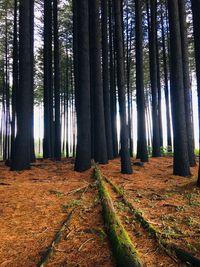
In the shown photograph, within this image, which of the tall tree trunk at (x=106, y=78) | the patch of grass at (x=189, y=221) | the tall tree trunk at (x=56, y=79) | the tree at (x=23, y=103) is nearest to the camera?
the patch of grass at (x=189, y=221)

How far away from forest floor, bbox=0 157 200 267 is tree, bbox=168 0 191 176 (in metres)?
2.44

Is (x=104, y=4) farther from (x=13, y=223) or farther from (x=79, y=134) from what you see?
(x=13, y=223)

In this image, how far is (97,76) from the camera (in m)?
12.2

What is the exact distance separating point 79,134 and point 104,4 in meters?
7.80

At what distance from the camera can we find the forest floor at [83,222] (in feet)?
11.0

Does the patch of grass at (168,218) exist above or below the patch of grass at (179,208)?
below

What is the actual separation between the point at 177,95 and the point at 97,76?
12.8 ft

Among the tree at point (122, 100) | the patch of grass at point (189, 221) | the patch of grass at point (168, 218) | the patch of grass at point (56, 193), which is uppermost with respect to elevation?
the tree at point (122, 100)

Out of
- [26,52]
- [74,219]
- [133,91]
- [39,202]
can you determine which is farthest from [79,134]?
[133,91]

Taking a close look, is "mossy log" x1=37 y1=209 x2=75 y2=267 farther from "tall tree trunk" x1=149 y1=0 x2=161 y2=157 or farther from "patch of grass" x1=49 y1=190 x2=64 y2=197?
"tall tree trunk" x1=149 y1=0 x2=161 y2=157

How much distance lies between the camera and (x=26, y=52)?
36.9 feet

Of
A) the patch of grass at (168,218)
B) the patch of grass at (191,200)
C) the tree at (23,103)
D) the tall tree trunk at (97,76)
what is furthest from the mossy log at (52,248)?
the tall tree trunk at (97,76)

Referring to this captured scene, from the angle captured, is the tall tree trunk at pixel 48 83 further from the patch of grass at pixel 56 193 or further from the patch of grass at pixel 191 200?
the patch of grass at pixel 191 200

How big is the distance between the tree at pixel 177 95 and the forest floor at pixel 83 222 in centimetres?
244
